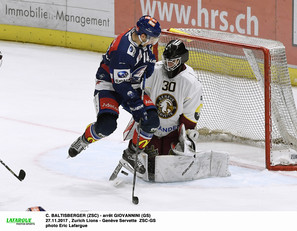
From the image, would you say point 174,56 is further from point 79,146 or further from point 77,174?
point 77,174

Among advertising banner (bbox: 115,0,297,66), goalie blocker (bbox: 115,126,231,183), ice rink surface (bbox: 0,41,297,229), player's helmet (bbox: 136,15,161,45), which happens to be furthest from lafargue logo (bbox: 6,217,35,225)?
advertising banner (bbox: 115,0,297,66)

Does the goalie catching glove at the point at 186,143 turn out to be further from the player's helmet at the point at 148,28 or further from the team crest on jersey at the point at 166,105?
the player's helmet at the point at 148,28

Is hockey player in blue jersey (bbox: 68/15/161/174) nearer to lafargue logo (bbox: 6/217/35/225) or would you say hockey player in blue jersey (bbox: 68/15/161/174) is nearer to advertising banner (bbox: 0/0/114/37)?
lafargue logo (bbox: 6/217/35/225)

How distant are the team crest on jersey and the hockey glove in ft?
1.51

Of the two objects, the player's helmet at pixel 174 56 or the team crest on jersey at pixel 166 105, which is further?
the team crest on jersey at pixel 166 105

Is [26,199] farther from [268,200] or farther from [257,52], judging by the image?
[257,52]

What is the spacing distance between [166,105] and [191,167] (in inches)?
18.2

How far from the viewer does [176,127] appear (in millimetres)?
5484

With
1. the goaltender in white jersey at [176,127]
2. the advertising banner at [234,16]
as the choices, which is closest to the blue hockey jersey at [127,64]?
the goaltender in white jersey at [176,127]

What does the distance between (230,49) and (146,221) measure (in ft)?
7.66

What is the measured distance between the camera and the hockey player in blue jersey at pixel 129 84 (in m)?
4.91

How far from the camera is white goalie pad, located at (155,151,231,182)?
206 inches

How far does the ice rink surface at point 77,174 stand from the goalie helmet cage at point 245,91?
0.15m

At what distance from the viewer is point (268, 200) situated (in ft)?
16.0
